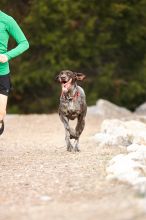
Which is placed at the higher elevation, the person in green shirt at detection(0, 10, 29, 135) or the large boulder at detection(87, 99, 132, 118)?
the person in green shirt at detection(0, 10, 29, 135)

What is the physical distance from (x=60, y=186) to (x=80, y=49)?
12008mm

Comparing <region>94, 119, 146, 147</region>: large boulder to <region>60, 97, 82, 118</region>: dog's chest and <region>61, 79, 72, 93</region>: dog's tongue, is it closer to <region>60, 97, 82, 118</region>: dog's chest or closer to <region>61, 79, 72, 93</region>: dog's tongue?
<region>60, 97, 82, 118</region>: dog's chest

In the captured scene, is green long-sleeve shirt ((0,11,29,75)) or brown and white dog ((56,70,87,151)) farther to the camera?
brown and white dog ((56,70,87,151))

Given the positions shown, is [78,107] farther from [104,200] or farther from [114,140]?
[104,200]

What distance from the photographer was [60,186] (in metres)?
8.27

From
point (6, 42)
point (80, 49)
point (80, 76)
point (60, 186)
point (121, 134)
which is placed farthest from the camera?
point (80, 49)

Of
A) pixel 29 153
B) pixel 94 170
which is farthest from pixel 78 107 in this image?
pixel 94 170

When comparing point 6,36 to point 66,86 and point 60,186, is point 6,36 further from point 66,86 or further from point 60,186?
point 60,186

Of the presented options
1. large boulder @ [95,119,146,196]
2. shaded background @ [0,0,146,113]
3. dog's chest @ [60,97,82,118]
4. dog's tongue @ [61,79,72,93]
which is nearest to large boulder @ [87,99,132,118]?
shaded background @ [0,0,146,113]

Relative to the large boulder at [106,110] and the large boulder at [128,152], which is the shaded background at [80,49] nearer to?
the large boulder at [106,110]

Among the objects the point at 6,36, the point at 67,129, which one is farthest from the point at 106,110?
the point at 6,36

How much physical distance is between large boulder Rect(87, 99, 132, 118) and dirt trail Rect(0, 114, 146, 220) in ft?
16.7

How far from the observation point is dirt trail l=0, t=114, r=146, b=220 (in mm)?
6633

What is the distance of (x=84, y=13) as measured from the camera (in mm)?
20031
